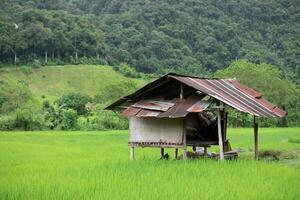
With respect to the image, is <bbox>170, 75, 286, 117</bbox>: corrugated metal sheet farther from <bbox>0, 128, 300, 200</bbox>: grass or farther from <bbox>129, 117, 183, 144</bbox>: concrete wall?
<bbox>0, 128, 300, 200</bbox>: grass

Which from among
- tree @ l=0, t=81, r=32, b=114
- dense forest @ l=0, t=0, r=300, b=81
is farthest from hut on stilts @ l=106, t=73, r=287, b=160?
dense forest @ l=0, t=0, r=300, b=81

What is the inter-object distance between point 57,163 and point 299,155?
7.96m

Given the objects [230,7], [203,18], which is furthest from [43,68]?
[230,7]

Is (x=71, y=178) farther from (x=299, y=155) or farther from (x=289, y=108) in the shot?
(x=289, y=108)

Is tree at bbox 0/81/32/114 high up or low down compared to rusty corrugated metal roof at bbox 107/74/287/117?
up

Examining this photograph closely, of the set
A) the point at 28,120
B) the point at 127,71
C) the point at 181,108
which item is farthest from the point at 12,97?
the point at 127,71

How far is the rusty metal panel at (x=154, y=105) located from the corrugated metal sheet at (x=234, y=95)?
0.93 meters

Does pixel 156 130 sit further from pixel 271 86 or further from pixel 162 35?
pixel 162 35

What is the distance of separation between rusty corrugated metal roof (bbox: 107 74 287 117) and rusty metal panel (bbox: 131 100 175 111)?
230mm

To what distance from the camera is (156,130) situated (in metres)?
14.7

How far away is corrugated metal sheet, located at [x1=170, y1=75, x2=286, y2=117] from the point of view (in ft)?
43.7

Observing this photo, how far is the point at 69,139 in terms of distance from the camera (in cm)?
2598

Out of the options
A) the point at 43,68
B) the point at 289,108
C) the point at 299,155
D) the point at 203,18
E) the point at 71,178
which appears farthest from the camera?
the point at 203,18

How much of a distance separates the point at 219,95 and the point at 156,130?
2327 mm
